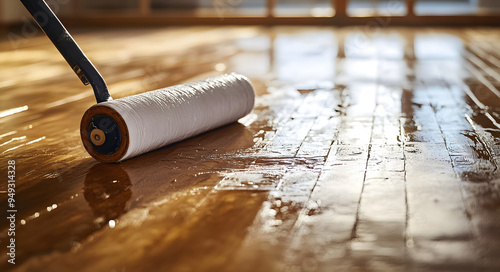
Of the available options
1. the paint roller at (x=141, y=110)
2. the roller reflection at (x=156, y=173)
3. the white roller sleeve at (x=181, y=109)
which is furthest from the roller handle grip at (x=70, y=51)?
the roller reflection at (x=156, y=173)

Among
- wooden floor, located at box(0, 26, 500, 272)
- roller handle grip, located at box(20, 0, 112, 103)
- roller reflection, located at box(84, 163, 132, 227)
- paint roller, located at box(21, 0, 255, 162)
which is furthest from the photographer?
roller handle grip, located at box(20, 0, 112, 103)

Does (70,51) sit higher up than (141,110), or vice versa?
(70,51)

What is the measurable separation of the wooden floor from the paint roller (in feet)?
0.16

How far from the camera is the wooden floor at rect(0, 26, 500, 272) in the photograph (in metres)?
1.17

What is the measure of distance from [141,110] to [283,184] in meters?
0.49

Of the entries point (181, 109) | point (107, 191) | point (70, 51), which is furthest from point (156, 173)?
point (70, 51)

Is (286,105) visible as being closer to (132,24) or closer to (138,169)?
(138,169)

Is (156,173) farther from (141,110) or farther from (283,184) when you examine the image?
(283,184)

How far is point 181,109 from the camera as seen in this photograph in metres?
1.94

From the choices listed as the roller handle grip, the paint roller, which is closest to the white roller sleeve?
the paint roller

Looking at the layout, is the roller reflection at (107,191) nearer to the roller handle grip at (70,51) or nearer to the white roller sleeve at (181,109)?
A: the white roller sleeve at (181,109)

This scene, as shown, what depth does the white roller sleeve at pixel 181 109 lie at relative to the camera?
5.88ft

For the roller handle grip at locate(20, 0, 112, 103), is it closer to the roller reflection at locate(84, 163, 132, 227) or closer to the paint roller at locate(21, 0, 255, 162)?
the paint roller at locate(21, 0, 255, 162)

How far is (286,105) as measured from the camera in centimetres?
262
